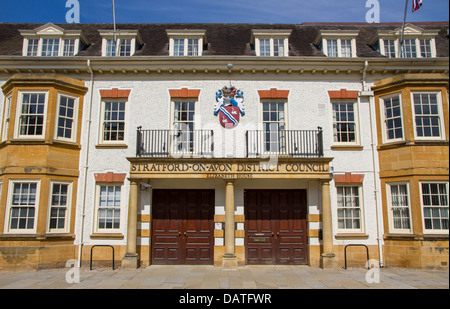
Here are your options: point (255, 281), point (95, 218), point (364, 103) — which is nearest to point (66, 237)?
point (95, 218)

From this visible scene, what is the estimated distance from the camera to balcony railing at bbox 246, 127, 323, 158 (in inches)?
480

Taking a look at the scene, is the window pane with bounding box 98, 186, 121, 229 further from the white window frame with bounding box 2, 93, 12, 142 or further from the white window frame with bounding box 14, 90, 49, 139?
the white window frame with bounding box 2, 93, 12, 142

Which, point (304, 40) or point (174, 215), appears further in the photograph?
point (304, 40)

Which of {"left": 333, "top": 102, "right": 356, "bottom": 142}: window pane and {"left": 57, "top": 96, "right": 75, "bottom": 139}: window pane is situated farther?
{"left": 333, "top": 102, "right": 356, "bottom": 142}: window pane

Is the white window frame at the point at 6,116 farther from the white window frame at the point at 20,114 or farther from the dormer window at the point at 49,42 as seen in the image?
the dormer window at the point at 49,42

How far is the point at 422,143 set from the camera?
451 inches

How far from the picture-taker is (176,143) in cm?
1240

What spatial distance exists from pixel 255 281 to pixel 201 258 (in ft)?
10.4

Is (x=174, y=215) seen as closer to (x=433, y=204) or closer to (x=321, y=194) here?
(x=321, y=194)

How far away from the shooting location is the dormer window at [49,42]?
13.5 m

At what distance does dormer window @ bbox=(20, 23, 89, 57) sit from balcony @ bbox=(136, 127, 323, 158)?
5007 mm

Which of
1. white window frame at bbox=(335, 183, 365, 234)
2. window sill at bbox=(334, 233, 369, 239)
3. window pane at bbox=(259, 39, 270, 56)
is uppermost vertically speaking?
window pane at bbox=(259, 39, 270, 56)

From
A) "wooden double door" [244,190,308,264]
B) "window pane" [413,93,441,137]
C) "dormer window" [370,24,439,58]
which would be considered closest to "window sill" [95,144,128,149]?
"wooden double door" [244,190,308,264]

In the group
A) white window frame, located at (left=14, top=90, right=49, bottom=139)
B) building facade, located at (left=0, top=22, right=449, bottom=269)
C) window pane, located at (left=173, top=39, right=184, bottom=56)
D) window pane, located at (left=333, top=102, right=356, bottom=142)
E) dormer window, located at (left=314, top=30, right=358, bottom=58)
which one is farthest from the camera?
window pane, located at (left=173, top=39, right=184, bottom=56)
